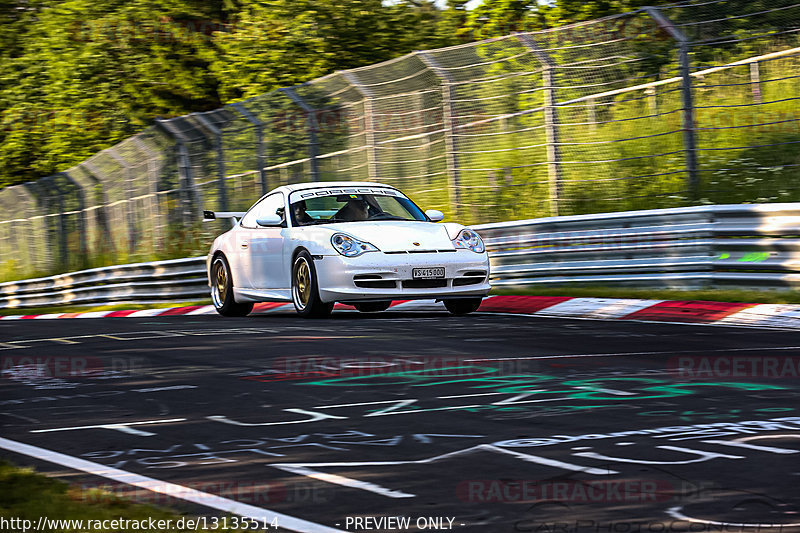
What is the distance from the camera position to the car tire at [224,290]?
14.8 metres

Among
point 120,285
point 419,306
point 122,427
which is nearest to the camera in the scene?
point 122,427

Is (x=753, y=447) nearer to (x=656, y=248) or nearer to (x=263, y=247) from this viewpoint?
(x=656, y=248)

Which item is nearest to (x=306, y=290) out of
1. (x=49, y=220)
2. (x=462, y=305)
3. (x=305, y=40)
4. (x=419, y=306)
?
(x=462, y=305)

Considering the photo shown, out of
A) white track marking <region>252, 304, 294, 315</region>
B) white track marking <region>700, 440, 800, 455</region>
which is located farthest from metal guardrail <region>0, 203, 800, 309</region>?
white track marking <region>700, 440, 800, 455</region>

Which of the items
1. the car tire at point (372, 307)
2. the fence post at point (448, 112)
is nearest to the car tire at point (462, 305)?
the car tire at point (372, 307)

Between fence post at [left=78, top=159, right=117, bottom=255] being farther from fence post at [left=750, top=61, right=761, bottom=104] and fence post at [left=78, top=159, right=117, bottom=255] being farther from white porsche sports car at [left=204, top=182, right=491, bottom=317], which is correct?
fence post at [left=750, top=61, right=761, bottom=104]

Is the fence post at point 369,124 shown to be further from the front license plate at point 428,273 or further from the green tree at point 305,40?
the green tree at point 305,40

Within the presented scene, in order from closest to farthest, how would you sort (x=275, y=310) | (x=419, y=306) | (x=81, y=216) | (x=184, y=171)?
1. (x=419, y=306)
2. (x=275, y=310)
3. (x=184, y=171)
4. (x=81, y=216)

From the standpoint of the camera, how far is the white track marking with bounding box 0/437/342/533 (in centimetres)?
401

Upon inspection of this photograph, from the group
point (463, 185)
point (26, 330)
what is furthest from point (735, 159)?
point (26, 330)

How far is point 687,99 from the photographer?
13.6 metres

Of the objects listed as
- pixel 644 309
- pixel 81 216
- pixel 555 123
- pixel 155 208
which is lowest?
pixel 644 309

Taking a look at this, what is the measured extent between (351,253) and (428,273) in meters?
0.75

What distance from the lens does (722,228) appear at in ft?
41.3
